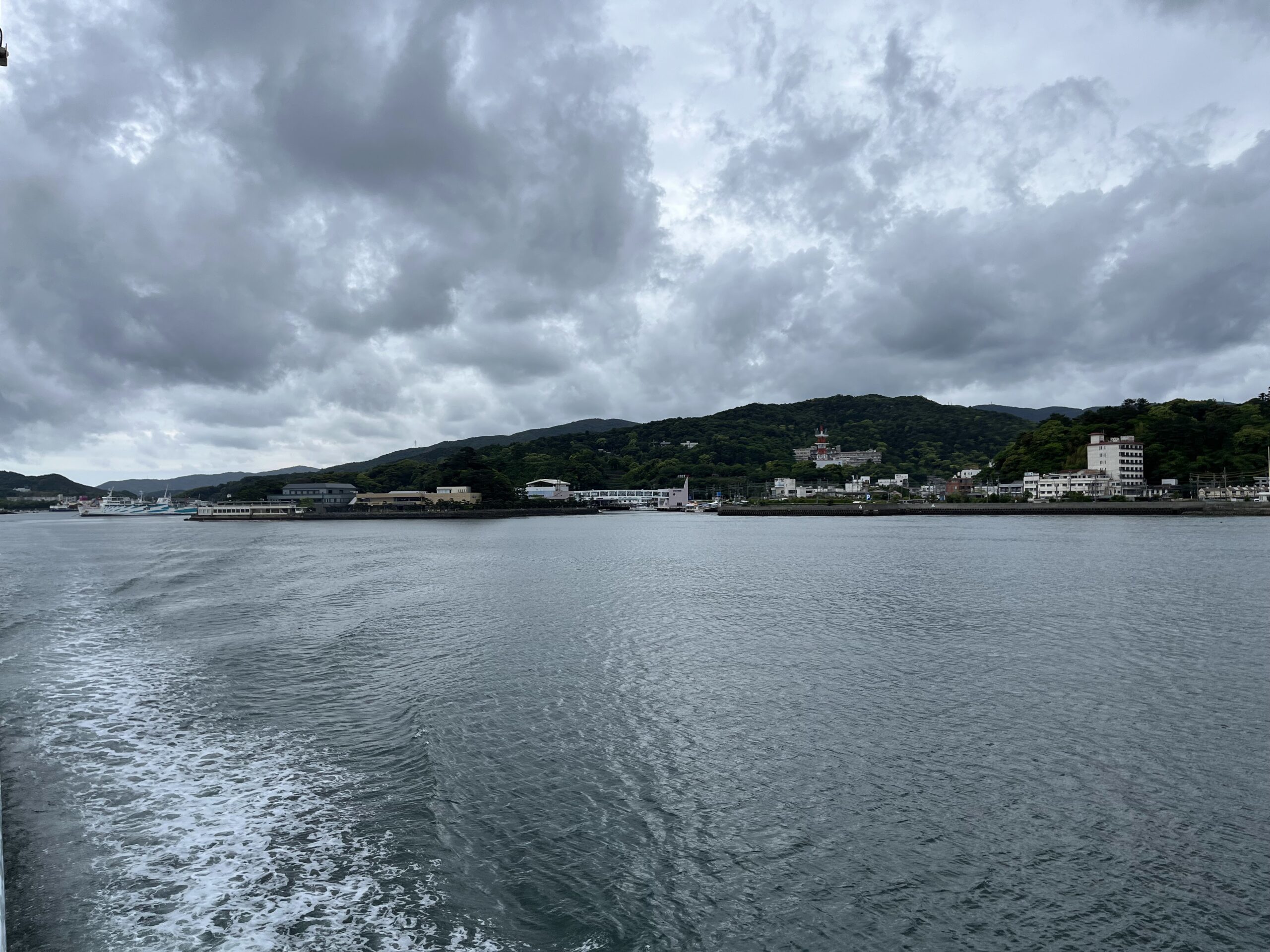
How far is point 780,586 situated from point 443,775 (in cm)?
1766

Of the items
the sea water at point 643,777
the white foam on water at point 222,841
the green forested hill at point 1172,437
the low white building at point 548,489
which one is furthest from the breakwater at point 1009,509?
the white foam on water at point 222,841

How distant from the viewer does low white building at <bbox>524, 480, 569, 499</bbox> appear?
13075 centimetres

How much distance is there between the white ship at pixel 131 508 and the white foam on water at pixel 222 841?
143 meters

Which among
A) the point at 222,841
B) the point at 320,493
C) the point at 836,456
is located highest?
the point at 836,456

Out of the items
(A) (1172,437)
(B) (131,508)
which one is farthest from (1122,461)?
(B) (131,508)

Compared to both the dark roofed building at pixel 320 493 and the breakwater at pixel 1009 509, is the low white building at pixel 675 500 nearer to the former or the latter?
the breakwater at pixel 1009 509

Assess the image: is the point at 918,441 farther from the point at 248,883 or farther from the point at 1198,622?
the point at 248,883

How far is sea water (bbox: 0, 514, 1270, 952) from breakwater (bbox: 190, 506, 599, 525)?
266 ft

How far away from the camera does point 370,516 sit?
328ft

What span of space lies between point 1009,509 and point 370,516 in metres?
86.1

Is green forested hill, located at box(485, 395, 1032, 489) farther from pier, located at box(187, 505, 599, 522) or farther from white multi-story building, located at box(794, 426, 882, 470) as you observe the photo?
pier, located at box(187, 505, 599, 522)

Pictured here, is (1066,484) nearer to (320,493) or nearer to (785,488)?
(785,488)

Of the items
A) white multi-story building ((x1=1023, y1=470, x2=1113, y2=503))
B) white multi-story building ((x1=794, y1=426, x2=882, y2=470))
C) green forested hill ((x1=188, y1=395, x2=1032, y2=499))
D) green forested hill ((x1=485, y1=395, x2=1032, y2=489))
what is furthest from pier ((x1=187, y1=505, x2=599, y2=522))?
white multi-story building ((x1=794, y1=426, x2=882, y2=470))

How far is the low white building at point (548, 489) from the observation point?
131 meters
